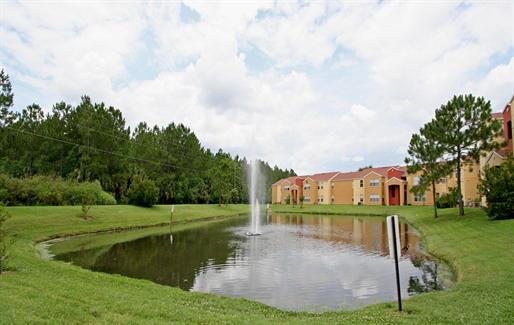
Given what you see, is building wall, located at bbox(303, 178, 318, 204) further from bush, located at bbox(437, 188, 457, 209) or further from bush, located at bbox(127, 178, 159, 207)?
bush, located at bbox(127, 178, 159, 207)

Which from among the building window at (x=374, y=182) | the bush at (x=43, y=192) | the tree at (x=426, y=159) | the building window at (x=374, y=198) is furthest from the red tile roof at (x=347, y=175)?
the bush at (x=43, y=192)

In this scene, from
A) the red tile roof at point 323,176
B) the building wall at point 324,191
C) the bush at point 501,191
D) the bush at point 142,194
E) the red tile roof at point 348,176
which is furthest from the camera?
the red tile roof at point 323,176

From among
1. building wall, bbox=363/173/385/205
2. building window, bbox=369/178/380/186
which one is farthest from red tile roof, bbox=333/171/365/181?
building window, bbox=369/178/380/186

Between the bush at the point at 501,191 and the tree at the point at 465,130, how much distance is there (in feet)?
13.7

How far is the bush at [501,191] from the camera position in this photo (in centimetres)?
2403

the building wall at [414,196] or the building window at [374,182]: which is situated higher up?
the building window at [374,182]

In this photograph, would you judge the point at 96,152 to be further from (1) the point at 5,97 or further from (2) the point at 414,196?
(2) the point at 414,196

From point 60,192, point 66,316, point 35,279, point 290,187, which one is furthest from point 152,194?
point 290,187

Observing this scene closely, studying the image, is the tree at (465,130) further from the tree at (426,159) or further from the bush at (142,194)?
the bush at (142,194)

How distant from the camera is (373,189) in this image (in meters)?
70.8

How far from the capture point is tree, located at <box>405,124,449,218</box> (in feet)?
108

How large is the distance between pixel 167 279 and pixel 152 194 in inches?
1330

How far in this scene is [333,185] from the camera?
3159 inches

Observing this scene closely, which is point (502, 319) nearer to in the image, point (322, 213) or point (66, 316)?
point (66, 316)
